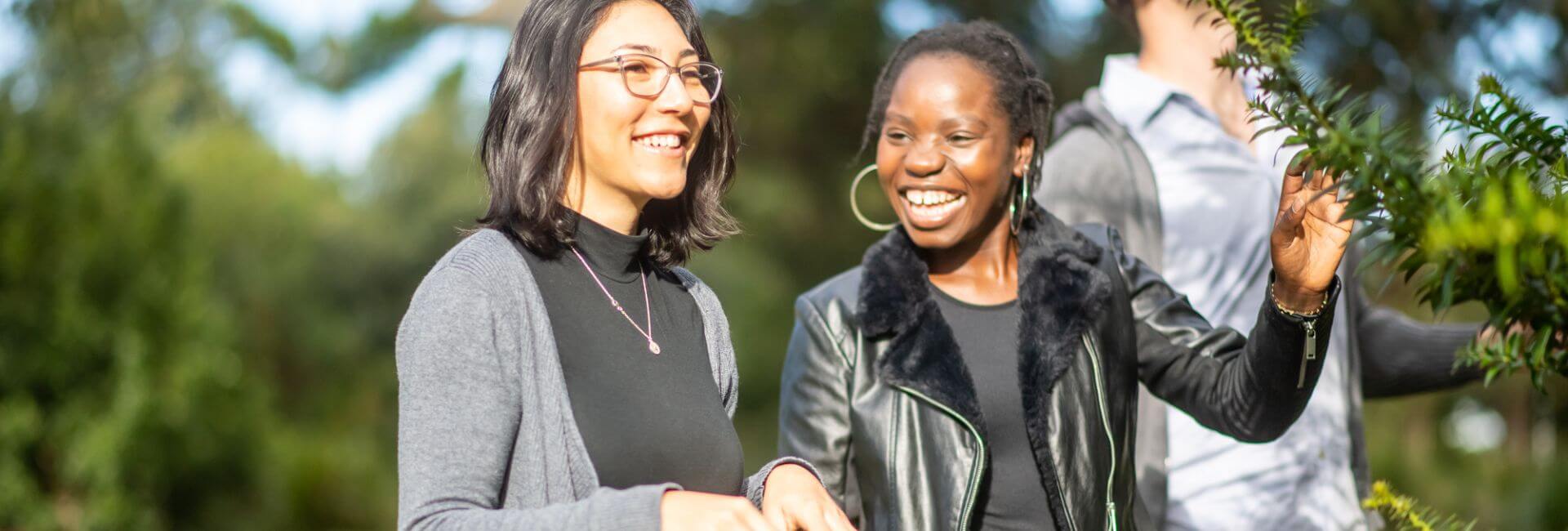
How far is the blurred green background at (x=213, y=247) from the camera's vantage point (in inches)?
196

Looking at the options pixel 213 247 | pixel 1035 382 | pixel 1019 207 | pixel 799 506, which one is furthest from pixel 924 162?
pixel 213 247

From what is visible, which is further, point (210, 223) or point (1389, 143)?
→ point (210, 223)

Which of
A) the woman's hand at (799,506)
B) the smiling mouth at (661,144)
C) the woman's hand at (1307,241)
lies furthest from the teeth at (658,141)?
the woman's hand at (1307,241)

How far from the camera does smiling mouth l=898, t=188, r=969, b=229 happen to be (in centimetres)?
241

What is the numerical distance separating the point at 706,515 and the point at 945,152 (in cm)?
114

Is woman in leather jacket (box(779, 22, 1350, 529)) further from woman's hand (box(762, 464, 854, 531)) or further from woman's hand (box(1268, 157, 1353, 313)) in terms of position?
woman's hand (box(762, 464, 854, 531))

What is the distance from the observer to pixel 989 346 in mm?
2338

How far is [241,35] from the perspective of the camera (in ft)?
30.1

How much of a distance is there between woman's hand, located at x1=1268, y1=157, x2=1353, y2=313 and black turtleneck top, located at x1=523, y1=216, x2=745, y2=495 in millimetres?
794

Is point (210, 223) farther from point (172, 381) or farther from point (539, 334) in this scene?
point (539, 334)

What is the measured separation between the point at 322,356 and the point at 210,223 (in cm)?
138

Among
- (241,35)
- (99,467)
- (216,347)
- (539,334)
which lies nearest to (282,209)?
(241,35)

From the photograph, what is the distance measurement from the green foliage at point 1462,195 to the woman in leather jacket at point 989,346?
2.34ft

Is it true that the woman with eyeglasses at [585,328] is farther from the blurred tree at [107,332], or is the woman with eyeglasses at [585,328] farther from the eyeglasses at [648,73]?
the blurred tree at [107,332]
